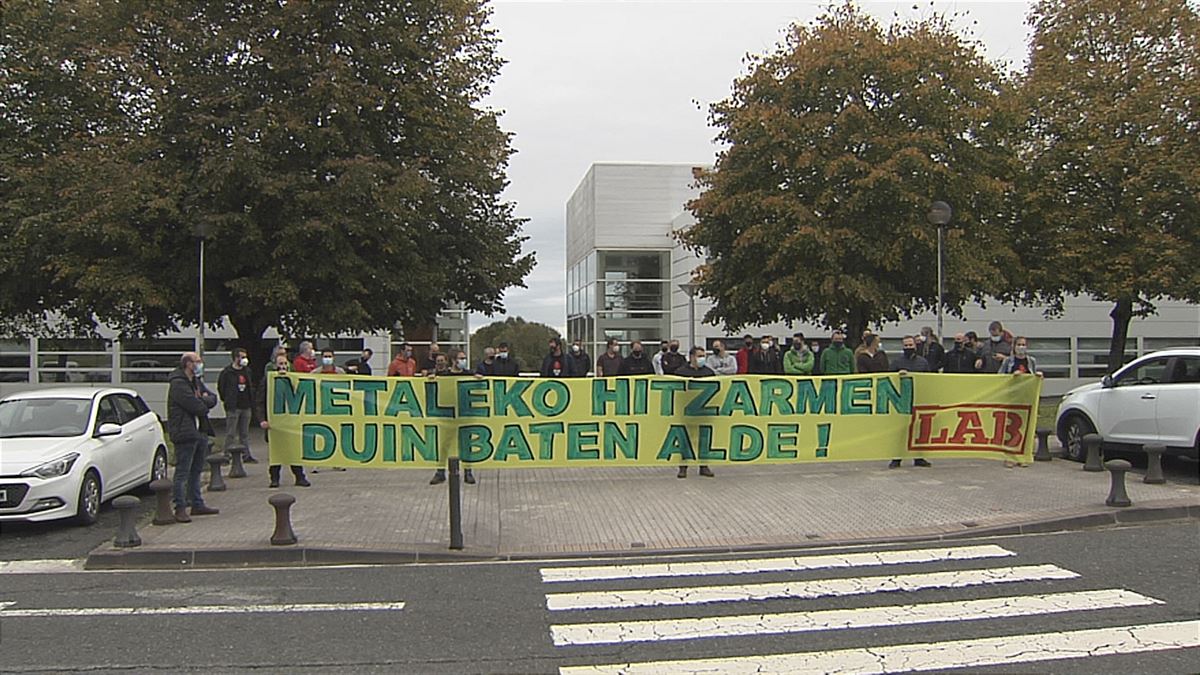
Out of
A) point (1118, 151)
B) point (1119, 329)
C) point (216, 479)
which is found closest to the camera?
point (216, 479)

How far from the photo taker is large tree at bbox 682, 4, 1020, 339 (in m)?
21.4

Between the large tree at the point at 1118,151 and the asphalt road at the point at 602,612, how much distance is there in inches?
678

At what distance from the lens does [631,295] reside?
41250mm

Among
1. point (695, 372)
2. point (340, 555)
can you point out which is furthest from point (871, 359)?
point (340, 555)

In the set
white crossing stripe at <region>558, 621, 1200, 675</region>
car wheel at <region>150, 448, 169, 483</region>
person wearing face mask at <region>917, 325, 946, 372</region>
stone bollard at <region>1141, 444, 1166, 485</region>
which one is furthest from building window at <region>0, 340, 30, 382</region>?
stone bollard at <region>1141, 444, 1166, 485</region>

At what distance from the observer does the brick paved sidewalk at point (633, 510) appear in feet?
29.9

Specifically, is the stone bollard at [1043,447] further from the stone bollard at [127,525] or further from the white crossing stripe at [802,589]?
the stone bollard at [127,525]

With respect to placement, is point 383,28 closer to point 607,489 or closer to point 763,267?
point 763,267

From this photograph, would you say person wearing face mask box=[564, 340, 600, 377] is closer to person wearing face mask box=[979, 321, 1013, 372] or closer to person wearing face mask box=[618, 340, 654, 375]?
person wearing face mask box=[618, 340, 654, 375]

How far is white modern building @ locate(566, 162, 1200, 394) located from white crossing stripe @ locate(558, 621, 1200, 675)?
2991 cm

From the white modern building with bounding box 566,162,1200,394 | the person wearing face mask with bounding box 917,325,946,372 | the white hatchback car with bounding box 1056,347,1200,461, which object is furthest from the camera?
the white modern building with bounding box 566,162,1200,394

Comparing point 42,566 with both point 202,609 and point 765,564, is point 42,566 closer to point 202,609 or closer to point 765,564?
point 202,609

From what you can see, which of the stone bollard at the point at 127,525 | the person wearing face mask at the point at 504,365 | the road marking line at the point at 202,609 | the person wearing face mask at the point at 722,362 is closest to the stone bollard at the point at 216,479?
the stone bollard at the point at 127,525

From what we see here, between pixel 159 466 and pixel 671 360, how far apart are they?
7.92 metres
